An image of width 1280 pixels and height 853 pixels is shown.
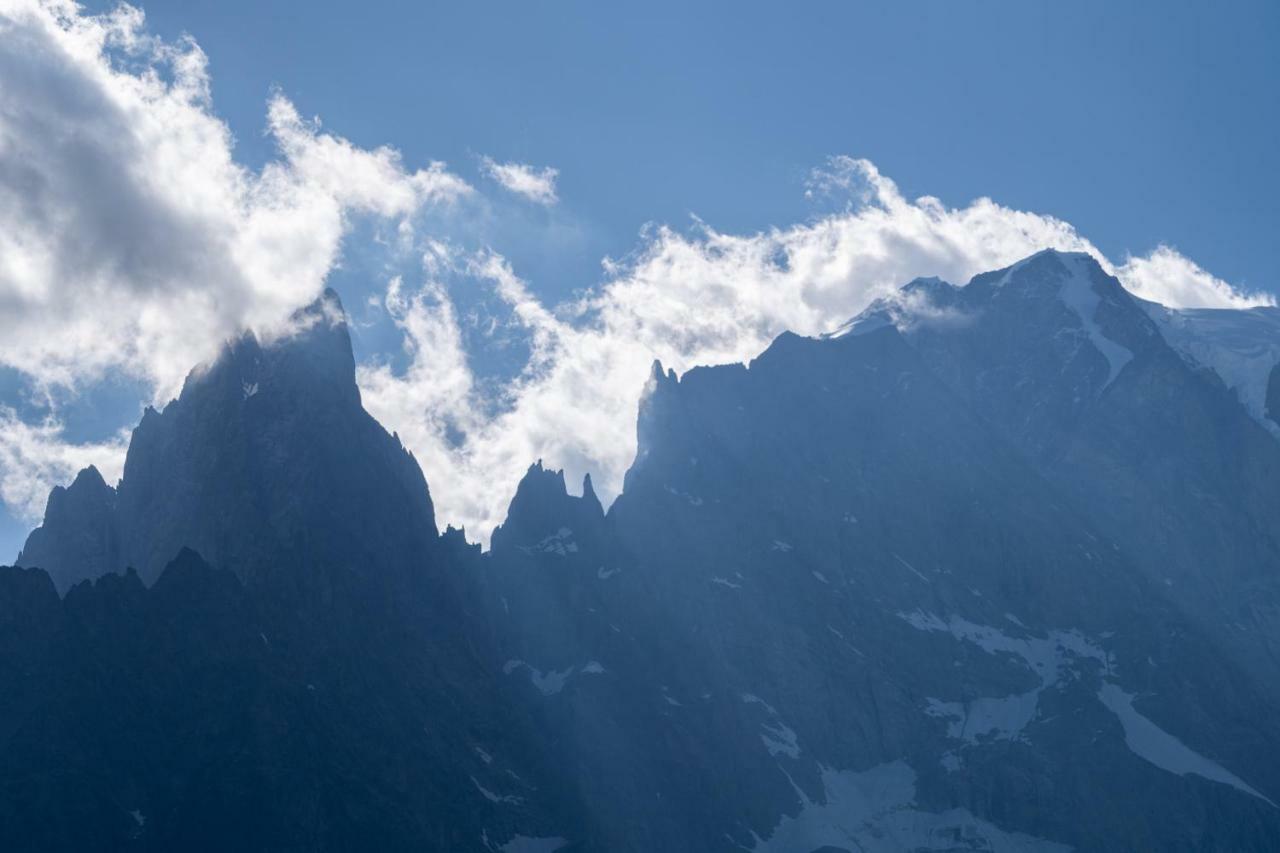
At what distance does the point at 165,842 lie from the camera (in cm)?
19950

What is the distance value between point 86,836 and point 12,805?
26.2 feet

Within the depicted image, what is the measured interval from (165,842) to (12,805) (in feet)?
51.3

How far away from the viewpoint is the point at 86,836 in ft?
646

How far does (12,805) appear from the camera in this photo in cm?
19600

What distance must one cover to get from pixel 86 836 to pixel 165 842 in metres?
7.90
